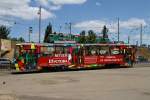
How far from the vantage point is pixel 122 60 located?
50.9 metres

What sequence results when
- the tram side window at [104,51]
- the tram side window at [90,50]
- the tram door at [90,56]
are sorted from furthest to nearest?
1. the tram side window at [104,51]
2. the tram side window at [90,50]
3. the tram door at [90,56]

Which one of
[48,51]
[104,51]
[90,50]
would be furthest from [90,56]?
[48,51]

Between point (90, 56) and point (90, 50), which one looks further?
point (90, 50)

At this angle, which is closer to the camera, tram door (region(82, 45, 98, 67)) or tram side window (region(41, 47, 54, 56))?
tram side window (region(41, 47, 54, 56))

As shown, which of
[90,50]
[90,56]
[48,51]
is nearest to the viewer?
[48,51]

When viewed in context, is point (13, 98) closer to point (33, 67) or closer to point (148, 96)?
point (148, 96)

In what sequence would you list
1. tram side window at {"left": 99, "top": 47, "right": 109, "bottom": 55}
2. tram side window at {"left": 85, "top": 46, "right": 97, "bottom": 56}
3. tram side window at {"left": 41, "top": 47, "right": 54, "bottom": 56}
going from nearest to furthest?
1. tram side window at {"left": 41, "top": 47, "right": 54, "bottom": 56}
2. tram side window at {"left": 85, "top": 46, "right": 97, "bottom": 56}
3. tram side window at {"left": 99, "top": 47, "right": 109, "bottom": 55}

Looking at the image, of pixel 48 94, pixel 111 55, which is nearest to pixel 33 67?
pixel 111 55

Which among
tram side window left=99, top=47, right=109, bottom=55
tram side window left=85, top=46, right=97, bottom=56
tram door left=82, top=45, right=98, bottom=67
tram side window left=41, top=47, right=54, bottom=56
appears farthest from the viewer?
tram side window left=99, top=47, right=109, bottom=55

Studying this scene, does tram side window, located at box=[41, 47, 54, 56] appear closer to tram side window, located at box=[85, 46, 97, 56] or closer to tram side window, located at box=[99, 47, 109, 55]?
tram side window, located at box=[85, 46, 97, 56]

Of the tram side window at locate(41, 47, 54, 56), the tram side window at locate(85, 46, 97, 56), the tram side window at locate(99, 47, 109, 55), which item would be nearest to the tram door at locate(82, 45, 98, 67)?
the tram side window at locate(85, 46, 97, 56)

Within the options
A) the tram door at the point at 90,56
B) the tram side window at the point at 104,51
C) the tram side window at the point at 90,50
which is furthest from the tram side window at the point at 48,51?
the tram side window at the point at 104,51

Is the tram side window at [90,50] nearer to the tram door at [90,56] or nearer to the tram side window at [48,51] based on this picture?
the tram door at [90,56]

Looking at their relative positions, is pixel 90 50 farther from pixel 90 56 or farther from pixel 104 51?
pixel 104 51
